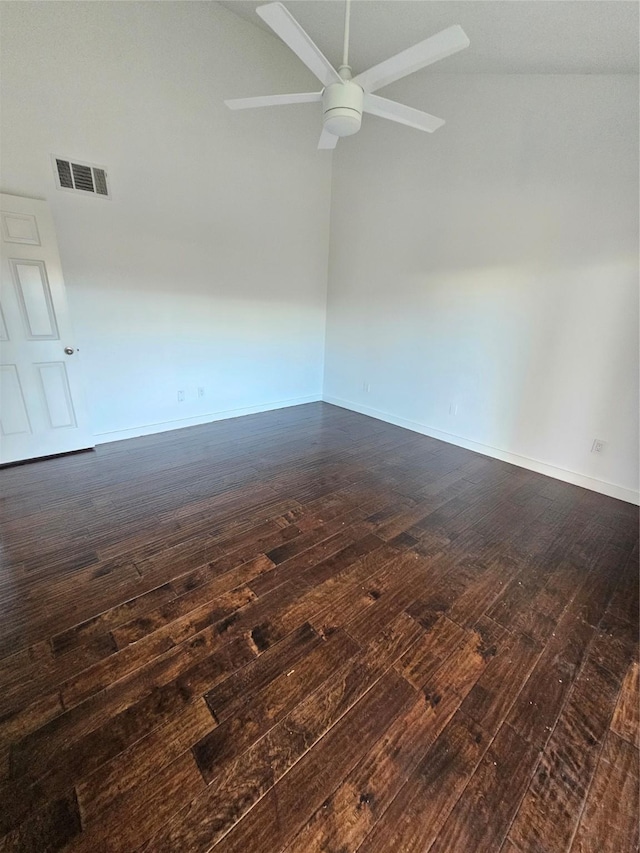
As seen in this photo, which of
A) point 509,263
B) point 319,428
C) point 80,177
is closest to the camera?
A: point 80,177

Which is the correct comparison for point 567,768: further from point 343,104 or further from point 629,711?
point 343,104

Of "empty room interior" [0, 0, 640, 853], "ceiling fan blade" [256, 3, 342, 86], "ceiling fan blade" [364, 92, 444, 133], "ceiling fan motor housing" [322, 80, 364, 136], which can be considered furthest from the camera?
"ceiling fan blade" [364, 92, 444, 133]

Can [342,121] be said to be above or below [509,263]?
above

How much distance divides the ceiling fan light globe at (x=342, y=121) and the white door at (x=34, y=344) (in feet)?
7.62

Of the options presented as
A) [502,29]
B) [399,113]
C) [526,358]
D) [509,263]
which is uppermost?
[502,29]

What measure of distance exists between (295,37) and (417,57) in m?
0.55

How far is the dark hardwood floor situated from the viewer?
1010mm

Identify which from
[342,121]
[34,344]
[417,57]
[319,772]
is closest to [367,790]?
[319,772]

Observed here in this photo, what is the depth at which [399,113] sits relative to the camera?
1928 mm

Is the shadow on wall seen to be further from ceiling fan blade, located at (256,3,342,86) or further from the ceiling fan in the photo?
ceiling fan blade, located at (256,3,342,86)

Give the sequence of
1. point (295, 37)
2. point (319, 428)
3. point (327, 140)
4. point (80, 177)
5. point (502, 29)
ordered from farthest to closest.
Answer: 1. point (319, 428)
2. point (80, 177)
3. point (502, 29)
4. point (327, 140)
5. point (295, 37)

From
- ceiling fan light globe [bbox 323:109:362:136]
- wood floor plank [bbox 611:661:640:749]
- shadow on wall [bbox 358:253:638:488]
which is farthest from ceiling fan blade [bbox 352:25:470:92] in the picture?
wood floor plank [bbox 611:661:640:749]

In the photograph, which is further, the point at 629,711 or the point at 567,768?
the point at 629,711

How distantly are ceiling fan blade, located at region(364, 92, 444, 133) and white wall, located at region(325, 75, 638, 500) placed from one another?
4.88 feet
